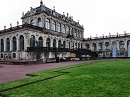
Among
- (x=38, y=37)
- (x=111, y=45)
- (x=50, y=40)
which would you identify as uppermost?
(x=38, y=37)

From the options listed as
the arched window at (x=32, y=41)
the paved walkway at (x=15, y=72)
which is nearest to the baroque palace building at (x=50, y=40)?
the arched window at (x=32, y=41)

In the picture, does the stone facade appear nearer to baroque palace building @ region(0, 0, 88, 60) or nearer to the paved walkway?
baroque palace building @ region(0, 0, 88, 60)

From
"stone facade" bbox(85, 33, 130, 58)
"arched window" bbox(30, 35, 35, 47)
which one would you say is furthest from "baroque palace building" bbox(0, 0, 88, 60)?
"stone facade" bbox(85, 33, 130, 58)

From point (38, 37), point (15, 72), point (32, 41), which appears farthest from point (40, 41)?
point (15, 72)

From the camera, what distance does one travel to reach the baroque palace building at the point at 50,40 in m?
41.2

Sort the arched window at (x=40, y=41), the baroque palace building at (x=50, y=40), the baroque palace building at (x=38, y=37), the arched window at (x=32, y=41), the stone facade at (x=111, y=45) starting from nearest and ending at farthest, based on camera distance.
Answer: the baroque palace building at (x=38, y=37) < the baroque palace building at (x=50, y=40) < the arched window at (x=32, y=41) < the arched window at (x=40, y=41) < the stone facade at (x=111, y=45)

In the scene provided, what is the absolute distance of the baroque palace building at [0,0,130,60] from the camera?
135 ft

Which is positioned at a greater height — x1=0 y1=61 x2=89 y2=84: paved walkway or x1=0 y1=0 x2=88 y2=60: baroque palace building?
x1=0 y1=0 x2=88 y2=60: baroque palace building

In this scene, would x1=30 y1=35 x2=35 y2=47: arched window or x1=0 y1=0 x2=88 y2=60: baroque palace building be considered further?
x1=30 y1=35 x2=35 y2=47: arched window

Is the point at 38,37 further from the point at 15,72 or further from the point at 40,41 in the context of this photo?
the point at 15,72

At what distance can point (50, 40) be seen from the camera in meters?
49.0

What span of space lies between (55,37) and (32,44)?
11025 mm

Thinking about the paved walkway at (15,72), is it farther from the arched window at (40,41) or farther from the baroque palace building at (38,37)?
the arched window at (40,41)

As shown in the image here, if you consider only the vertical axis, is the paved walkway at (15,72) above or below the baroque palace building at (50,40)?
below
